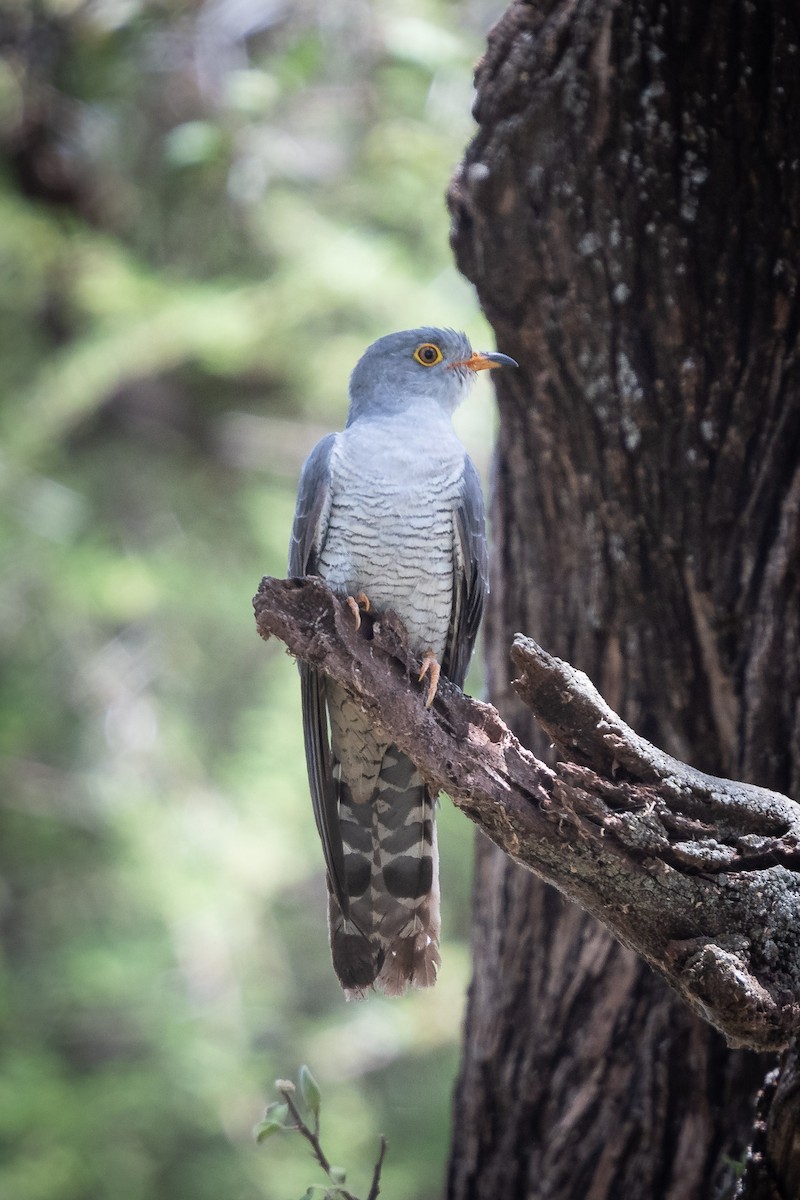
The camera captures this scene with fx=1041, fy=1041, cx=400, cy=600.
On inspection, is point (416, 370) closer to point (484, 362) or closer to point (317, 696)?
point (484, 362)

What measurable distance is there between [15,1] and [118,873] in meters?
5.68

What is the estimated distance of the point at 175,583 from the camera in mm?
7285

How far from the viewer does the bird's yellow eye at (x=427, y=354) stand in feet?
11.3

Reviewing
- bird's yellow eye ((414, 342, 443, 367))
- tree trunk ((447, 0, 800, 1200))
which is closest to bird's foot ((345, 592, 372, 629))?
tree trunk ((447, 0, 800, 1200))

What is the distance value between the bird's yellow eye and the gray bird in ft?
0.92

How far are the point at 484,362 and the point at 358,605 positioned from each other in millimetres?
886

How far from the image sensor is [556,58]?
8.77 feet

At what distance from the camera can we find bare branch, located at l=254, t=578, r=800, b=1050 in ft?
6.72

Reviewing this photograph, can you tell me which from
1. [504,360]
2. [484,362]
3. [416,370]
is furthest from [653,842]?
[416,370]

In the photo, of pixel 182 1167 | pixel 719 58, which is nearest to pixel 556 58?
pixel 719 58

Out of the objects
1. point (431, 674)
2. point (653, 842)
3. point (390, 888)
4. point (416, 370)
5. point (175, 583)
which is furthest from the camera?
point (175, 583)

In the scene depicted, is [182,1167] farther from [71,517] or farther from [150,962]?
[71,517]

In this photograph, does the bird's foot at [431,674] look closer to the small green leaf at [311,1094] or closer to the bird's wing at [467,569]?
the bird's wing at [467,569]

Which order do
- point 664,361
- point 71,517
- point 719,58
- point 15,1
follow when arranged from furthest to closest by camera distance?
point 71,517
point 15,1
point 664,361
point 719,58
